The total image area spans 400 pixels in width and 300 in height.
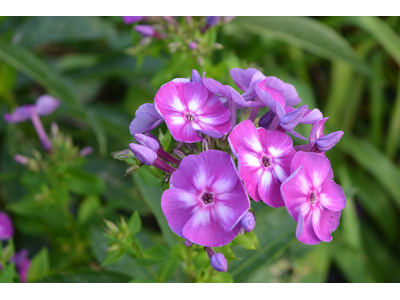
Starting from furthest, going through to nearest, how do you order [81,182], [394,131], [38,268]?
[394,131]
[81,182]
[38,268]

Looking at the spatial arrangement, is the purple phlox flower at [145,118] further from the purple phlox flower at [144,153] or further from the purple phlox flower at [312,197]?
the purple phlox flower at [312,197]

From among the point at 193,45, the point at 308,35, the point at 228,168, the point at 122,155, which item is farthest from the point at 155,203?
the point at 308,35

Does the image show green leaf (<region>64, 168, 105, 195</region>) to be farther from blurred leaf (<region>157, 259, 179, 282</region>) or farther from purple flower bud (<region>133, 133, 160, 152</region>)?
purple flower bud (<region>133, 133, 160, 152</region>)

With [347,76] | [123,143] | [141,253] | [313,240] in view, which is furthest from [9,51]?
[347,76]

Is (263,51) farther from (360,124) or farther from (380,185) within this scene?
(380,185)

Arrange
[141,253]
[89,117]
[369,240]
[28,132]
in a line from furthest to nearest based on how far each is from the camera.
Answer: [369,240] → [28,132] → [89,117] → [141,253]

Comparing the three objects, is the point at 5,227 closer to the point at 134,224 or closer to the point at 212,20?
the point at 134,224
